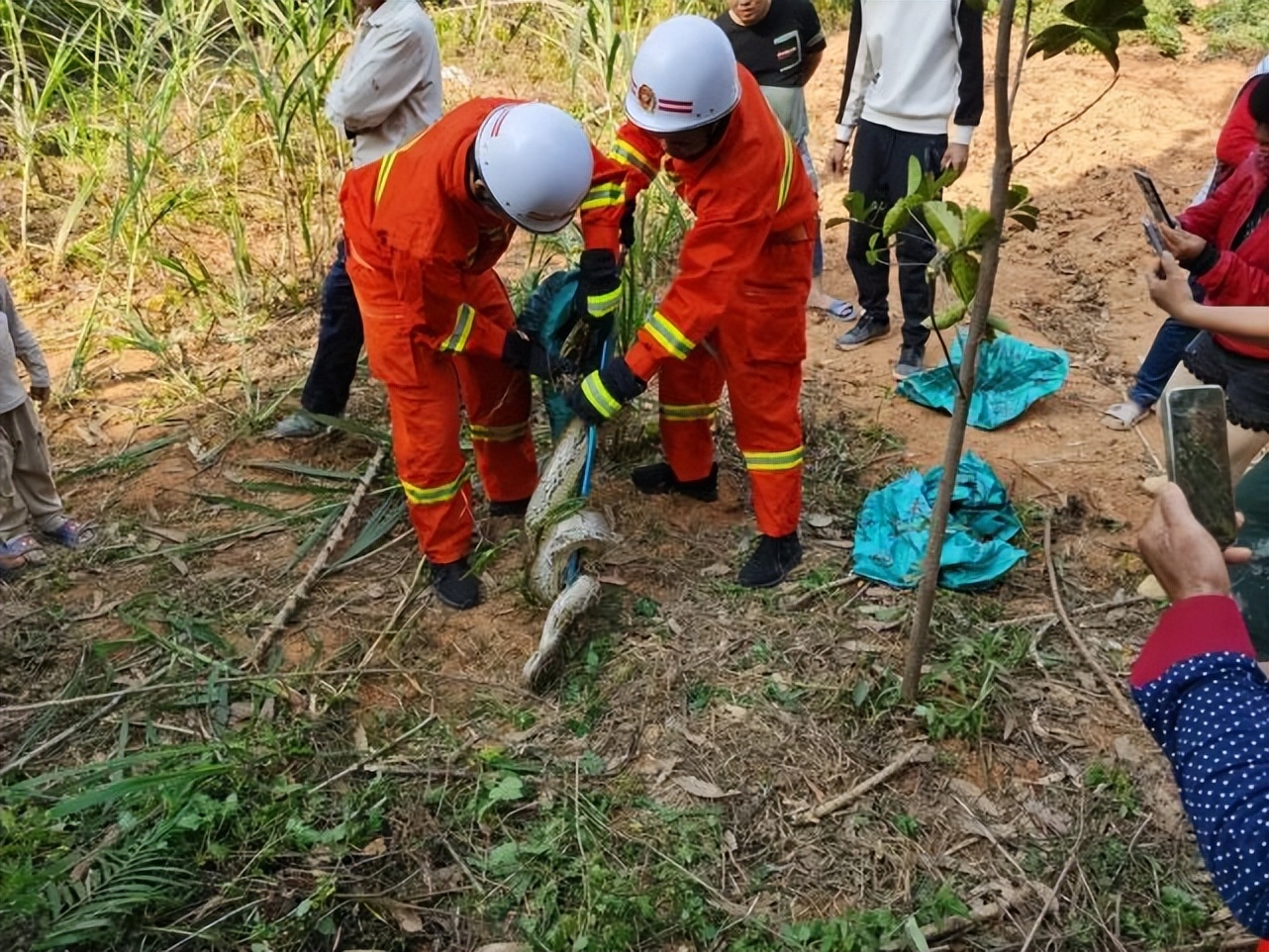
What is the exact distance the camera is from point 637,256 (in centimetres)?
382

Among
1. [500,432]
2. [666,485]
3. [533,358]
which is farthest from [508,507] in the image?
[533,358]

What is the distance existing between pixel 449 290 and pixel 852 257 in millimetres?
2346

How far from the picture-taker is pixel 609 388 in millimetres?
2604

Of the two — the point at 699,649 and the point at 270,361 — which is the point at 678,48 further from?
the point at 270,361

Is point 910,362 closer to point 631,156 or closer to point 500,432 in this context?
point 631,156

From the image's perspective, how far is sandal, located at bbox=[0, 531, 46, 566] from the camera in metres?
3.17

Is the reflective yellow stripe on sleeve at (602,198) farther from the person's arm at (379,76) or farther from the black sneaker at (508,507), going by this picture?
the black sneaker at (508,507)

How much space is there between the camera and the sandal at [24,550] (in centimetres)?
317

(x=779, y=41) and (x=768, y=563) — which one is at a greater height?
(x=779, y=41)

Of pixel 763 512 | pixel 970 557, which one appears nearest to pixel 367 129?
pixel 763 512

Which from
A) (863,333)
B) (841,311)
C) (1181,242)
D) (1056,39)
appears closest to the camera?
(1056,39)

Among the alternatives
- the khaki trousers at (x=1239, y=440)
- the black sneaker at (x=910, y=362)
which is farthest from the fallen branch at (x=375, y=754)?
the black sneaker at (x=910, y=362)

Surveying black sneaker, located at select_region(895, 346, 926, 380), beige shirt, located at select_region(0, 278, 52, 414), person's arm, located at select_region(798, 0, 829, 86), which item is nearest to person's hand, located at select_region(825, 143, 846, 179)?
person's arm, located at select_region(798, 0, 829, 86)

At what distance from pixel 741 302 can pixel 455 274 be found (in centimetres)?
80
